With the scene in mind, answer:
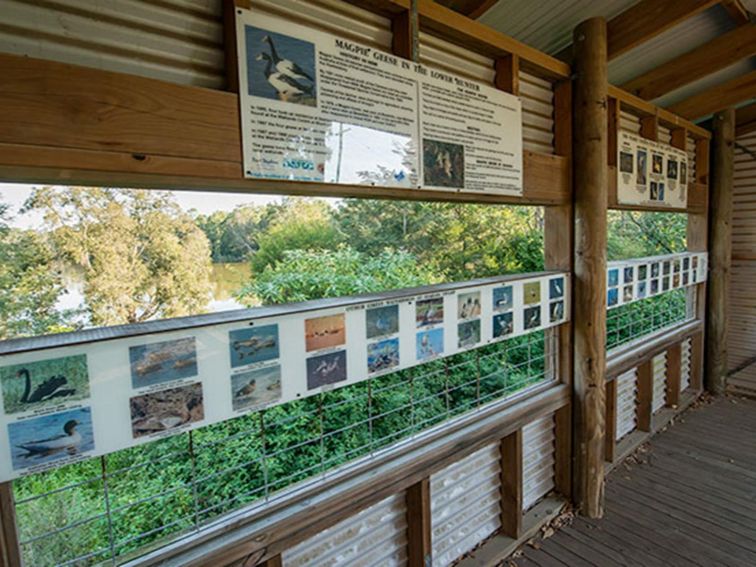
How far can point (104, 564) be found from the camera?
4.42 feet

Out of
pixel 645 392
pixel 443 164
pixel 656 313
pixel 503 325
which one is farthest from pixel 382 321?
pixel 656 313

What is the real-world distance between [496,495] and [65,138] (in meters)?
2.97

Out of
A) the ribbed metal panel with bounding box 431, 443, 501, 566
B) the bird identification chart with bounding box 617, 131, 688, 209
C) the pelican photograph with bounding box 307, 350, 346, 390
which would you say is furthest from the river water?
the bird identification chart with bounding box 617, 131, 688, 209

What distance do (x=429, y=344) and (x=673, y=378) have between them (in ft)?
13.8

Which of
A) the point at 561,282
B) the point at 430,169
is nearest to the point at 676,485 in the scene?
the point at 561,282

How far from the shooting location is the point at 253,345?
1556 mm

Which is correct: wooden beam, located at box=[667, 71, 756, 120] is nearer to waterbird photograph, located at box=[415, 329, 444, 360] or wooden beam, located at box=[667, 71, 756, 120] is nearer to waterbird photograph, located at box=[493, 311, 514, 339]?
waterbird photograph, located at box=[493, 311, 514, 339]

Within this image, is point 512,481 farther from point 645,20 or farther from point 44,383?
point 645,20

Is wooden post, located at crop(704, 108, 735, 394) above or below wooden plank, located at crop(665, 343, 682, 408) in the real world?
above

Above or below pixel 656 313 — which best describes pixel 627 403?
below

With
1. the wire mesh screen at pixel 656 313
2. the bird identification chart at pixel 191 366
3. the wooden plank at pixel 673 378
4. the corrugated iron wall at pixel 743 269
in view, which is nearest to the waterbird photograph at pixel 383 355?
the bird identification chart at pixel 191 366

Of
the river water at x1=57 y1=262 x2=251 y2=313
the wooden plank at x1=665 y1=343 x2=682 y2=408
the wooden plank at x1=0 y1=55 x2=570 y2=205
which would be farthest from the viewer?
the river water at x1=57 y1=262 x2=251 y2=313

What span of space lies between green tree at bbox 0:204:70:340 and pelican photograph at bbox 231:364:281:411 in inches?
305

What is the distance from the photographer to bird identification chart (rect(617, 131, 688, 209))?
11.1ft
